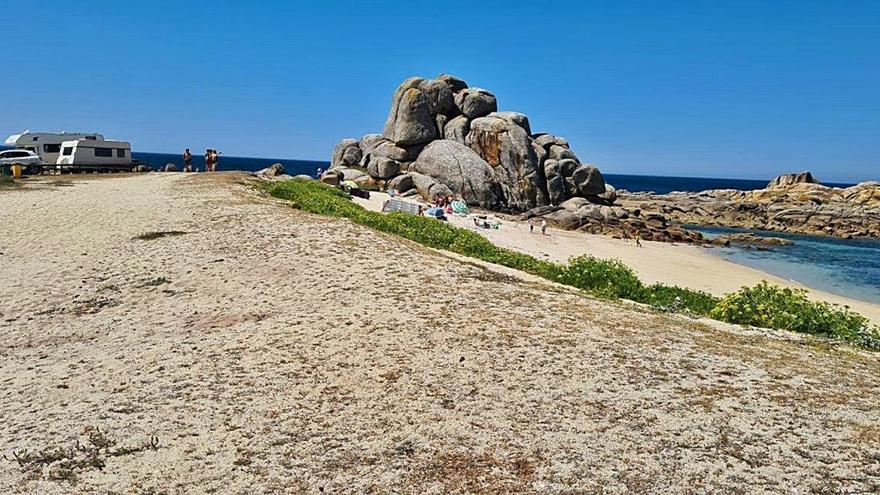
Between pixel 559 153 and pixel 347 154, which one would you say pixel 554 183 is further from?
pixel 347 154

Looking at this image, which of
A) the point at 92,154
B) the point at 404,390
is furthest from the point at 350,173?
the point at 404,390

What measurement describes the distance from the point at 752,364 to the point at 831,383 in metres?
1.07

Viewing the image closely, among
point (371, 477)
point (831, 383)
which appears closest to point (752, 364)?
point (831, 383)

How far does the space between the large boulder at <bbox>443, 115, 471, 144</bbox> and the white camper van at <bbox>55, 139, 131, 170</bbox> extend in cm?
3206

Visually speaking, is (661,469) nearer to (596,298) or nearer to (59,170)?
(596,298)

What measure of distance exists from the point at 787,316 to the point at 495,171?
47501 millimetres

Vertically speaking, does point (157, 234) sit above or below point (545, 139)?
below

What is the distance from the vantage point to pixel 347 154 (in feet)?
219

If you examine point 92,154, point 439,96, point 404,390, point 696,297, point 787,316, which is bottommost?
point 404,390

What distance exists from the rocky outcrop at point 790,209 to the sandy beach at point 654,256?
29.0 meters

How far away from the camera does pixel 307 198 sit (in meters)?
33.0

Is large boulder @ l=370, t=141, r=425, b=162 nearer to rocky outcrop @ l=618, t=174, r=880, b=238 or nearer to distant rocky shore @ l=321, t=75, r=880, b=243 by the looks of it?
distant rocky shore @ l=321, t=75, r=880, b=243

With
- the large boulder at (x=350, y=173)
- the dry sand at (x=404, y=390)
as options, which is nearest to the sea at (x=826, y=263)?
the dry sand at (x=404, y=390)

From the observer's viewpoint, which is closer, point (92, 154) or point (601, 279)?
point (601, 279)
